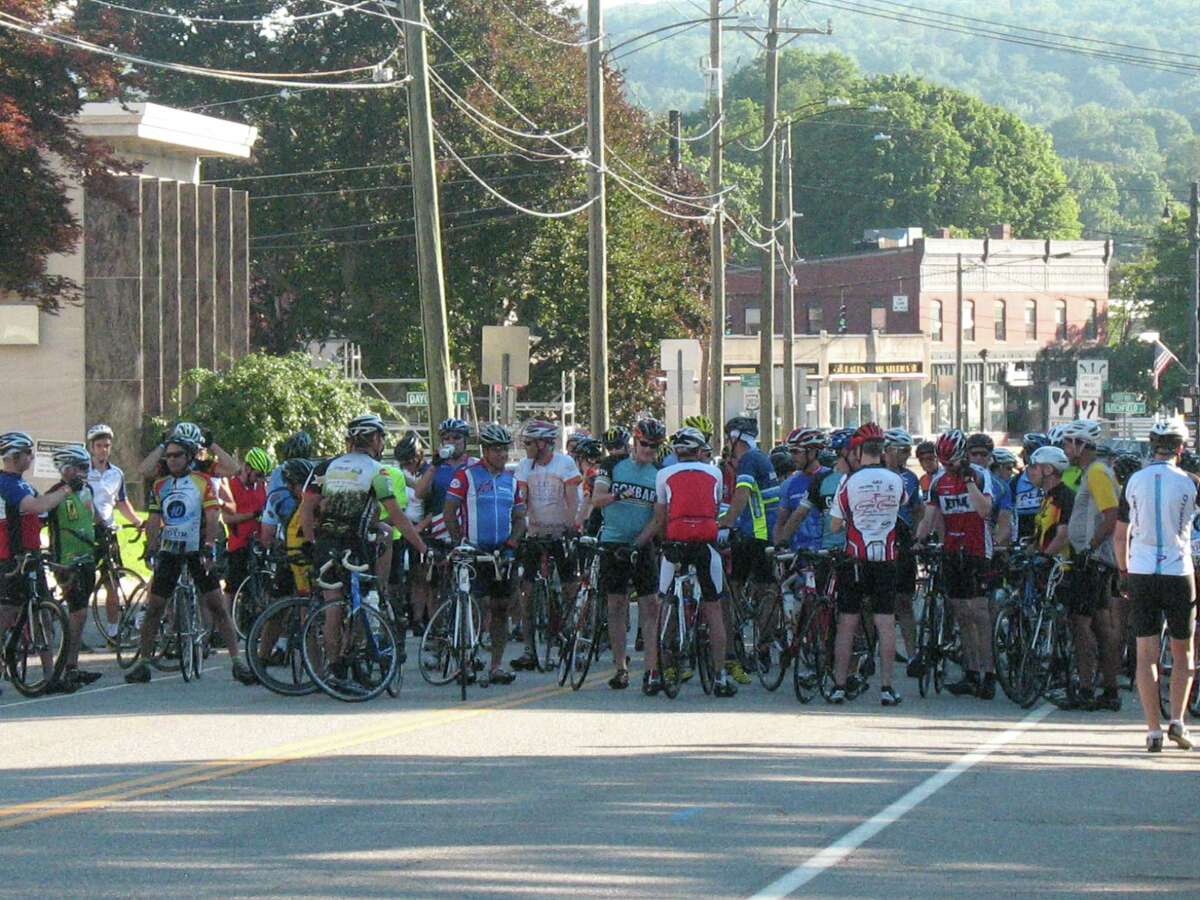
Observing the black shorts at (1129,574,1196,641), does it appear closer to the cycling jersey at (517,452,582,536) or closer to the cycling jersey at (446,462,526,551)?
the cycling jersey at (446,462,526,551)

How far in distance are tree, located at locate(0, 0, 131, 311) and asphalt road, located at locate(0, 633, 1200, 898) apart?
30.5 feet

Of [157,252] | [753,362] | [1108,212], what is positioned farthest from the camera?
[1108,212]

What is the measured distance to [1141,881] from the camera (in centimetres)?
909

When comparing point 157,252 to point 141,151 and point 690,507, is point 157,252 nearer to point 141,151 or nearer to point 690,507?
point 141,151

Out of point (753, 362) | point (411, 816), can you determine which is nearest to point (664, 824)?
point (411, 816)

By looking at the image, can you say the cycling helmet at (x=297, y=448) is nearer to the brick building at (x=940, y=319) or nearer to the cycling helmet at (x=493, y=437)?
the cycling helmet at (x=493, y=437)

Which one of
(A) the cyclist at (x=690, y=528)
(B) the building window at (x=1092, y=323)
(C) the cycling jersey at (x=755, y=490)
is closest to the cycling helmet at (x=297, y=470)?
(A) the cyclist at (x=690, y=528)

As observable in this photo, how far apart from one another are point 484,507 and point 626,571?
119 centimetres

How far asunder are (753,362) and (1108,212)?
366 feet

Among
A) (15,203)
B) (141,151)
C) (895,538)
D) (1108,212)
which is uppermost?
(1108,212)

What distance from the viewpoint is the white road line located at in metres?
8.80

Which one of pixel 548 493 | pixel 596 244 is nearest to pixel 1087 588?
pixel 548 493

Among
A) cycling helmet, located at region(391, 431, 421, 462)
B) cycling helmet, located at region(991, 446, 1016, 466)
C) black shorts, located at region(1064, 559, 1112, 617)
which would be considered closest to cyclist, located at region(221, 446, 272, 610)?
cycling helmet, located at region(391, 431, 421, 462)

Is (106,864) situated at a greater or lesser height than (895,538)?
lesser
